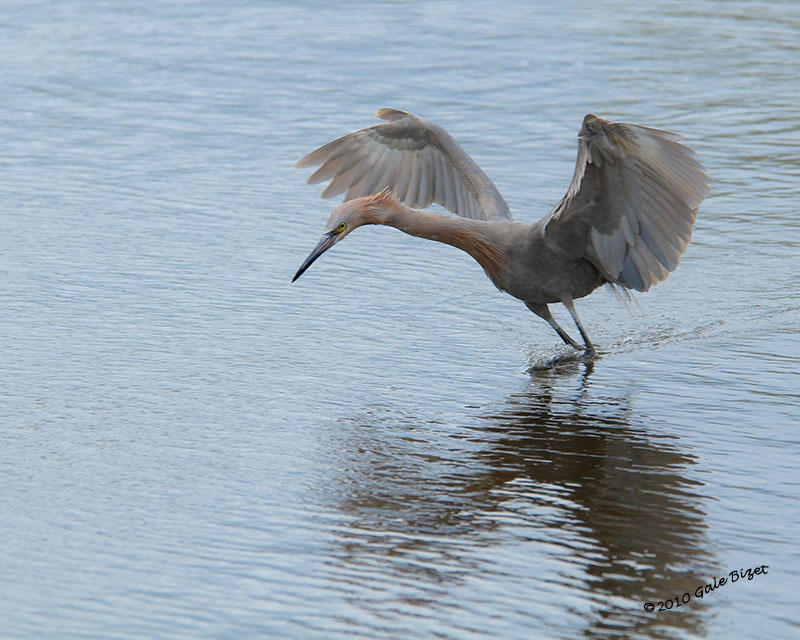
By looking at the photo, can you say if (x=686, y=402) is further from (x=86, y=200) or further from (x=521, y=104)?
(x=521, y=104)

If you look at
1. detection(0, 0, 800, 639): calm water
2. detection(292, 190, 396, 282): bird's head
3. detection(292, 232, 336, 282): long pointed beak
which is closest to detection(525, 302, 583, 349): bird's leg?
detection(0, 0, 800, 639): calm water

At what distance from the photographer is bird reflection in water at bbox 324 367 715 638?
435cm

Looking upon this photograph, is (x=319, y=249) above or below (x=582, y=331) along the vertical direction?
above

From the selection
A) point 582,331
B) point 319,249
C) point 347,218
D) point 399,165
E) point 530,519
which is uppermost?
point 399,165

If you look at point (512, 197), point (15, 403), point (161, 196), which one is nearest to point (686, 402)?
point (15, 403)

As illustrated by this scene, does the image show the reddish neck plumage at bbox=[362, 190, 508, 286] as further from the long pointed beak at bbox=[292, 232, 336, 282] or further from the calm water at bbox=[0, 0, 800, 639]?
the calm water at bbox=[0, 0, 800, 639]

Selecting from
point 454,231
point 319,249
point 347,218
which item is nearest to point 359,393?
point 319,249

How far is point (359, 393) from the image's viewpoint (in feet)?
21.1

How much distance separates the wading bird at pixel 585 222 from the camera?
21.3 feet

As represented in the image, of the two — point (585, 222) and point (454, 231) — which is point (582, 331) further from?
point (454, 231)

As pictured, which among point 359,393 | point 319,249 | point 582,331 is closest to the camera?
point 359,393

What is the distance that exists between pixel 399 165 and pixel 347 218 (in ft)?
5.65

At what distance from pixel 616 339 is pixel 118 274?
296cm

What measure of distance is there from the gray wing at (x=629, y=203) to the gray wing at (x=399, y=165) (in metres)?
1.33
